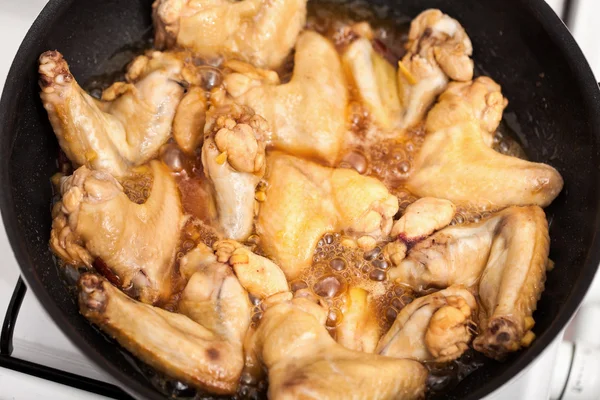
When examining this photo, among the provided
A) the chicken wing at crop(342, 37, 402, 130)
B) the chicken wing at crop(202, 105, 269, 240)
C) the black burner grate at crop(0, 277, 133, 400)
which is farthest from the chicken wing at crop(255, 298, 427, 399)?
the chicken wing at crop(342, 37, 402, 130)

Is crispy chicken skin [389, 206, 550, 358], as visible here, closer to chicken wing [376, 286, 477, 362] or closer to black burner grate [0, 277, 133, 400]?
chicken wing [376, 286, 477, 362]

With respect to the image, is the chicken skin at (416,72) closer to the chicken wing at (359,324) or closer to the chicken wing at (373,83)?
the chicken wing at (373,83)

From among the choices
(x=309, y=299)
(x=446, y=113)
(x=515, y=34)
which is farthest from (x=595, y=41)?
(x=309, y=299)

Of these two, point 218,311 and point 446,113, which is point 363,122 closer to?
point 446,113

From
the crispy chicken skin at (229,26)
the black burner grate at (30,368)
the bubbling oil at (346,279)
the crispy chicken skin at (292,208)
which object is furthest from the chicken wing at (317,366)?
the crispy chicken skin at (229,26)

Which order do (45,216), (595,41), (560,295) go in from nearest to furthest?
1. (560,295)
2. (45,216)
3. (595,41)
